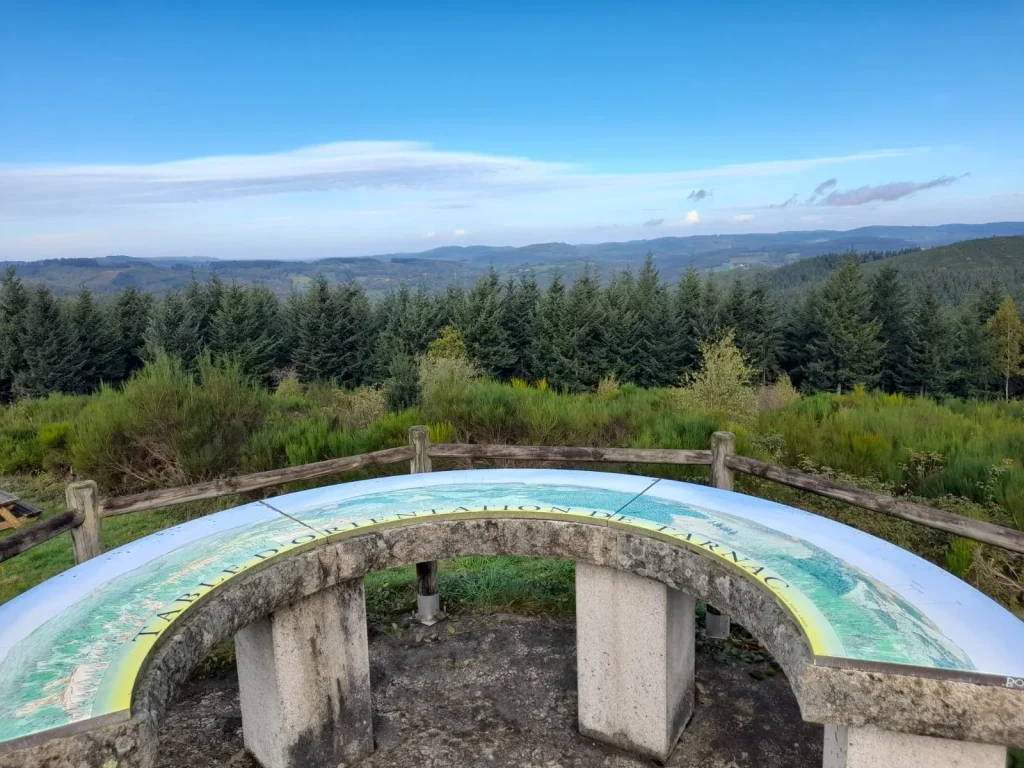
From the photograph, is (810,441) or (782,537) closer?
(782,537)

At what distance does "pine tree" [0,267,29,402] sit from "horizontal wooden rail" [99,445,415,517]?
21.9 metres

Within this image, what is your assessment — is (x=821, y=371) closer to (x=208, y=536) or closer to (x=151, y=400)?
(x=151, y=400)

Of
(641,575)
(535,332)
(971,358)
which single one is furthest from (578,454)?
(971,358)

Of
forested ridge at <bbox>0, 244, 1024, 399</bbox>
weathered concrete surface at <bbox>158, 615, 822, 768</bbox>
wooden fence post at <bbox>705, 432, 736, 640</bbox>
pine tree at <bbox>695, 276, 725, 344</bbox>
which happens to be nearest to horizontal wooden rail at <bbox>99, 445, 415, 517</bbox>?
weathered concrete surface at <bbox>158, 615, 822, 768</bbox>

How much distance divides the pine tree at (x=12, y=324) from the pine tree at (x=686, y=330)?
22.3m

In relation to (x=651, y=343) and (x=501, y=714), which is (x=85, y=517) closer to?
(x=501, y=714)

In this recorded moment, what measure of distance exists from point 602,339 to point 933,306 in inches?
594

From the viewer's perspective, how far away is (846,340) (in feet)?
94.3

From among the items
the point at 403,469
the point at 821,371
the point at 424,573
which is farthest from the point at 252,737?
the point at 821,371

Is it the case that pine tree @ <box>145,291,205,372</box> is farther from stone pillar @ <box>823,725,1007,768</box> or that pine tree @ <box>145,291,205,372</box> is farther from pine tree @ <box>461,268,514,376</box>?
stone pillar @ <box>823,725,1007,768</box>

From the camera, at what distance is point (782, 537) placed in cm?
343

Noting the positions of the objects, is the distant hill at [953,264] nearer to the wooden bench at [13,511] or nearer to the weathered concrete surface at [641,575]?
the wooden bench at [13,511]

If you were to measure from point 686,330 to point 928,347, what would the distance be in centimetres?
1069

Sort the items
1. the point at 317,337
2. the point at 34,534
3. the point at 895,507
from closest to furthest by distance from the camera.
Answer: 1. the point at 34,534
2. the point at 895,507
3. the point at 317,337
